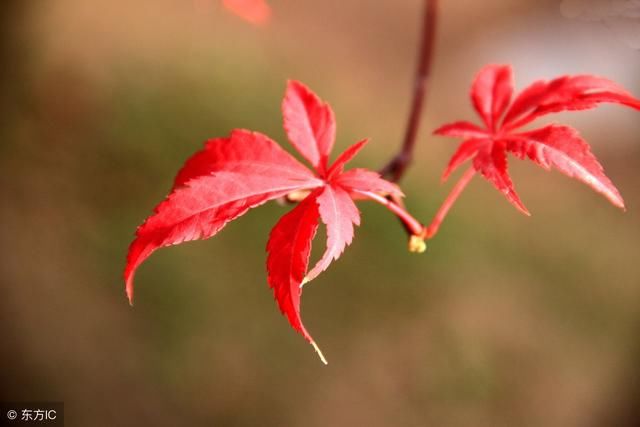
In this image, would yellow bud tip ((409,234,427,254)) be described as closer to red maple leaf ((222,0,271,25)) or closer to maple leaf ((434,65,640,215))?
maple leaf ((434,65,640,215))

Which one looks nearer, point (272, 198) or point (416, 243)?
point (272, 198)

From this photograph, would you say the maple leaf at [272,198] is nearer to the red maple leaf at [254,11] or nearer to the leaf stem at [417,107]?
the leaf stem at [417,107]

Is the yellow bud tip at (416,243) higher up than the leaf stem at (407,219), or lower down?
lower down

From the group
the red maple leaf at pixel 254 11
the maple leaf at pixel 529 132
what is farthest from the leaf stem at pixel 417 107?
the red maple leaf at pixel 254 11

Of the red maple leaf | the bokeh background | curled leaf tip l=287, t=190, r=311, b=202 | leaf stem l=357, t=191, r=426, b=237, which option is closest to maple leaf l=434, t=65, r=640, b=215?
leaf stem l=357, t=191, r=426, b=237

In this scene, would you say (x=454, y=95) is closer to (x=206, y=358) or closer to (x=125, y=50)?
(x=125, y=50)

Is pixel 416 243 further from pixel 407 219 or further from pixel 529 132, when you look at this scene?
pixel 529 132

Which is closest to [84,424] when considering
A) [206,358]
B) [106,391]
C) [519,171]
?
[106,391]

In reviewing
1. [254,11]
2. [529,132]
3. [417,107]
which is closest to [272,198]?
[529,132]
